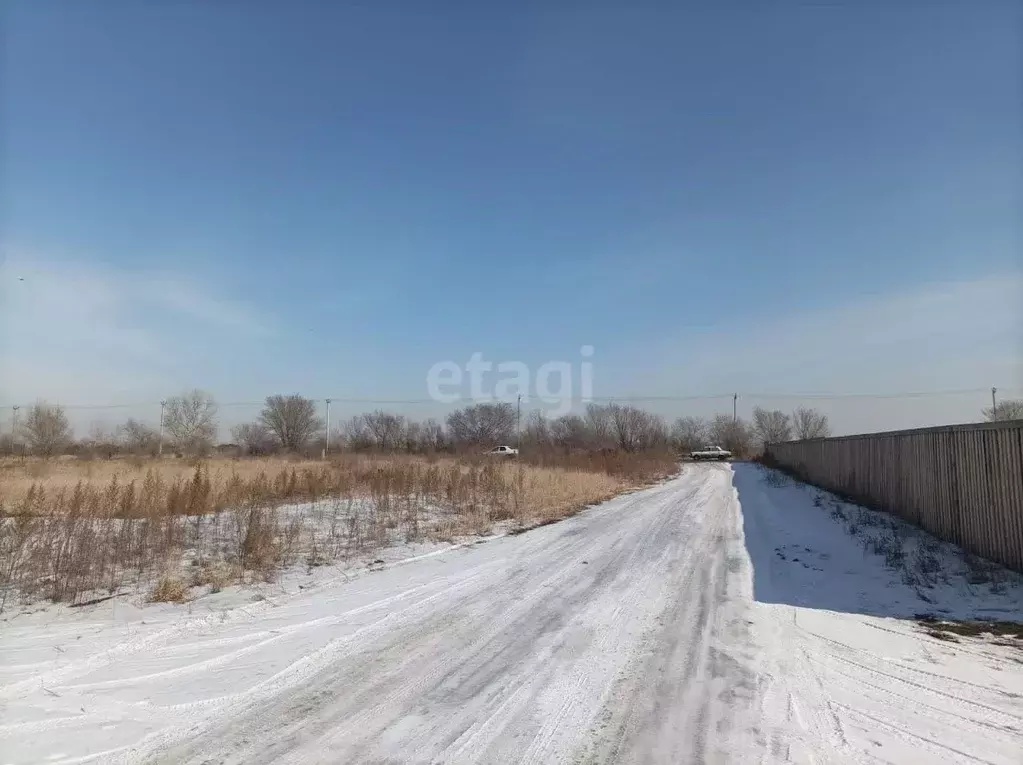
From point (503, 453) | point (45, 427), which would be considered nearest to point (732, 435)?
point (503, 453)

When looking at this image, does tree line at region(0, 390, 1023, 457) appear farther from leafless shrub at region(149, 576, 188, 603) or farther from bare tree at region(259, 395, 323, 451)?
leafless shrub at region(149, 576, 188, 603)

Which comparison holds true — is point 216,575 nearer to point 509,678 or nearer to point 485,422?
point 509,678

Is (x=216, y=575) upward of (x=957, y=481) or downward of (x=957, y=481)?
downward

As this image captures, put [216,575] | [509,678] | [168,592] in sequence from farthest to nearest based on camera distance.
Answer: [216,575], [168,592], [509,678]

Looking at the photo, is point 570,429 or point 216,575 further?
point 570,429

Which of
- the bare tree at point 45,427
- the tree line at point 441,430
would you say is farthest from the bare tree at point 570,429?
the bare tree at point 45,427

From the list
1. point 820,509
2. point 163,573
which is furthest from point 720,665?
point 820,509

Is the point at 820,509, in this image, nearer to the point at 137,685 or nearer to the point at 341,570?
the point at 341,570

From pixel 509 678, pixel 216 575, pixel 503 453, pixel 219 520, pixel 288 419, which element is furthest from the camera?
pixel 288 419

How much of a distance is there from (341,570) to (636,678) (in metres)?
5.14

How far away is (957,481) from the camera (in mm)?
9719

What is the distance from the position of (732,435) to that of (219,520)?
8688 cm

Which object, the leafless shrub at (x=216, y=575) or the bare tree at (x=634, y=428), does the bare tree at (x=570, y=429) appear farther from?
the leafless shrub at (x=216, y=575)

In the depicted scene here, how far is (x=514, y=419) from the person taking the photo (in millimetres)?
75500
